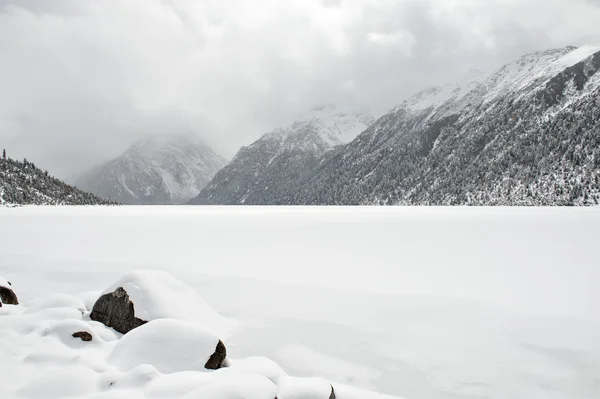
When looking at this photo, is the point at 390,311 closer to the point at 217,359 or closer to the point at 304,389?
the point at 217,359

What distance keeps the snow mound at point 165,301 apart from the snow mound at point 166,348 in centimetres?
229

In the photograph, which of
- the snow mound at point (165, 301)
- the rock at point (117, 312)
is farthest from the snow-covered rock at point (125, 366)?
the snow mound at point (165, 301)

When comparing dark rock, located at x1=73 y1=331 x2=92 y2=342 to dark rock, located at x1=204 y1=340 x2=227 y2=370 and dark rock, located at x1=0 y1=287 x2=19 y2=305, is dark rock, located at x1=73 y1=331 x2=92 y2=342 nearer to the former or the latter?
dark rock, located at x1=204 y1=340 x2=227 y2=370

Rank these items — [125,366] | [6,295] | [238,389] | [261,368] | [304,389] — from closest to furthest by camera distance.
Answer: [238,389], [304,389], [261,368], [125,366], [6,295]

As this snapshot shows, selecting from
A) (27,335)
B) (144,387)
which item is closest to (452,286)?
(144,387)

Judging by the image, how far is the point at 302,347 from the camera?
10.4 m

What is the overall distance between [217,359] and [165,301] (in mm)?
4116

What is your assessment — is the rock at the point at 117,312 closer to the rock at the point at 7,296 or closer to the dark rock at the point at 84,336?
the dark rock at the point at 84,336

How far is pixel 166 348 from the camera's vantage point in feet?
27.0

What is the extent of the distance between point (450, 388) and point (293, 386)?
3.67m

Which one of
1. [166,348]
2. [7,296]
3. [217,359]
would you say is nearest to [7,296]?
[7,296]

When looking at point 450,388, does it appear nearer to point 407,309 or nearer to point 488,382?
point 488,382

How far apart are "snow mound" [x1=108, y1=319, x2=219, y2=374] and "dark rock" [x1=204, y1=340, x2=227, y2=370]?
75 millimetres

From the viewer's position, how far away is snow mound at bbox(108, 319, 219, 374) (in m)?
7.87
